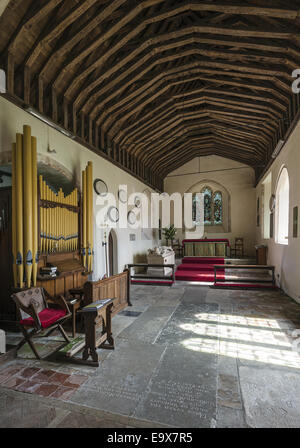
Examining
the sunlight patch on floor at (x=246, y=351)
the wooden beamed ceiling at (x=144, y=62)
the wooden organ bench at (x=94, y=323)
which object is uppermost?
the wooden beamed ceiling at (x=144, y=62)

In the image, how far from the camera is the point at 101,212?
6.65m

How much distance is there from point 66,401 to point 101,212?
16.1 ft

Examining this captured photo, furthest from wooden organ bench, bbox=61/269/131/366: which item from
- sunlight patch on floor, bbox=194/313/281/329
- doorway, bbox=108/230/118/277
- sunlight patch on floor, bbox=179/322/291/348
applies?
doorway, bbox=108/230/118/277

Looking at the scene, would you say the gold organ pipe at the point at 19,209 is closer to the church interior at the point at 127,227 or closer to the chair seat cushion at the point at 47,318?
the church interior at the point at 127,227

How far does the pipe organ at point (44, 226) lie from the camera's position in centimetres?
Answer: 366

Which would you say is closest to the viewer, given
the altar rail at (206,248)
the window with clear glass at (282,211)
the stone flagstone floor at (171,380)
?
the stone flagstone floor at (171,380)

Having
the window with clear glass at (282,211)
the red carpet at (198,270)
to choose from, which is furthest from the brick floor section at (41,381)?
the window with clear glass at (282,211)

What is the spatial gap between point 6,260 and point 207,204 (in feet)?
35.1

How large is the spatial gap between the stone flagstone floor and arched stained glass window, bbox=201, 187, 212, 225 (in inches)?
352

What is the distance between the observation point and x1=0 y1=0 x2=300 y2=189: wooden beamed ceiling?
385cm

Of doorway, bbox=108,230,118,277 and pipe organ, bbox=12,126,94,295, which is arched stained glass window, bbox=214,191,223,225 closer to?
doorway, bbox=108,230,118,277

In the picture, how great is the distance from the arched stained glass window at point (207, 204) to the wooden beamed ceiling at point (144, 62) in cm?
496
